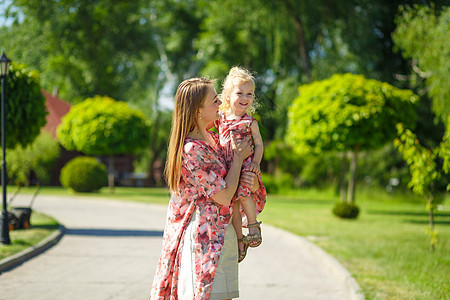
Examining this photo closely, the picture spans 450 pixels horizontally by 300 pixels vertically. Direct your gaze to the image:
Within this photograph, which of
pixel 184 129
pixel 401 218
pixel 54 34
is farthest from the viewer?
pixel 54 34

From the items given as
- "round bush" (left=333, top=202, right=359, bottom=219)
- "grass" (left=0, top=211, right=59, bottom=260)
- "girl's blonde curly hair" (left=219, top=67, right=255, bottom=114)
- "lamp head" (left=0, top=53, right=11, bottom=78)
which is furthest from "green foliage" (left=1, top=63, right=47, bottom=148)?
"round bush" (left=333, top=202, right=359, bottom=219)

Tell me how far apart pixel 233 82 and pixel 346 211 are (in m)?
15.3

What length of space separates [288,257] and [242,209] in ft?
24.3

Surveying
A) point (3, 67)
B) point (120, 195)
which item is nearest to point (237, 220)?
point (3, 67)

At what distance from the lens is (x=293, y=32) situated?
26.8m

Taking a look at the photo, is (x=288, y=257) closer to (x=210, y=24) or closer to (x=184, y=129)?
(x=184, y=129)

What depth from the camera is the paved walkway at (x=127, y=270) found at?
7125mm

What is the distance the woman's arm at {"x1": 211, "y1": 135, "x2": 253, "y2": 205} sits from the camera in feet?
10.8

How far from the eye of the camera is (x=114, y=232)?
46.6 ft

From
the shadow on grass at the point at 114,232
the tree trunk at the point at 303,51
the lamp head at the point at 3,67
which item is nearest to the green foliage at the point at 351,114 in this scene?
the shadow on grass at the point at 114,232

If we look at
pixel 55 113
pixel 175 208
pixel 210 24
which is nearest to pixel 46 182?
pixel 55 113

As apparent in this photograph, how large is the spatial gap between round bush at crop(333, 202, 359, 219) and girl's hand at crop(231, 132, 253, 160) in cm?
1537

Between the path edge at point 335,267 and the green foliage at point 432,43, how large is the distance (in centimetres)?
603

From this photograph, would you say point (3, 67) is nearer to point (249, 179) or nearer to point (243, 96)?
point (243, 96)
